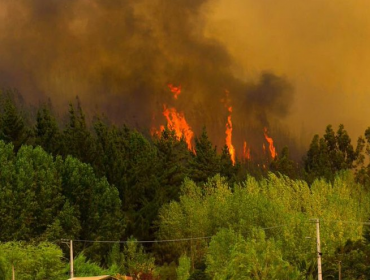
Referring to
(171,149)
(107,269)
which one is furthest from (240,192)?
(171,149)

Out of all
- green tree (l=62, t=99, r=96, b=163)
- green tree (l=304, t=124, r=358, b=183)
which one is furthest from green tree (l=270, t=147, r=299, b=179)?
green tree (l=62, t=99, r=96, b=163)

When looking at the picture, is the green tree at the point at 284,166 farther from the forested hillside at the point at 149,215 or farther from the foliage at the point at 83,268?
the foliage at the point at 83,268

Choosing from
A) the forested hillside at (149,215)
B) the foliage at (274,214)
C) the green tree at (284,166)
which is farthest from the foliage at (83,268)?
the green tree at (284,166)

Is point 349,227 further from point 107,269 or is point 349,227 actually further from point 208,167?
point 208,167

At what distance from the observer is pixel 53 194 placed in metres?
82.2

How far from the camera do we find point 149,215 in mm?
96188

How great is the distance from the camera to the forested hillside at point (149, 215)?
6550 cm

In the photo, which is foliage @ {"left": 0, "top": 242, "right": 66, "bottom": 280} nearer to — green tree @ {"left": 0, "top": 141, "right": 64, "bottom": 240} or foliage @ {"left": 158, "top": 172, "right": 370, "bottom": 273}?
green tree @ {"left": 0, "top": 141, "right": 64, "bottom": 240}

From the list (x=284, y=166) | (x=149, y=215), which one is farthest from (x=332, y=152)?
(x=149, y=215)

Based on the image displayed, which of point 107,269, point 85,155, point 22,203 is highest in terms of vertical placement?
point 85,155

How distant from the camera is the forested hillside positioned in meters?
65.5

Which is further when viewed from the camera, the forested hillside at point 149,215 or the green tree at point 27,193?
the green tree at point 27,193

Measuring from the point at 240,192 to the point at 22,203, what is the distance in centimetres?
2428

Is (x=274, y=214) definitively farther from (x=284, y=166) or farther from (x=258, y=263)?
(x=284, y=166)
